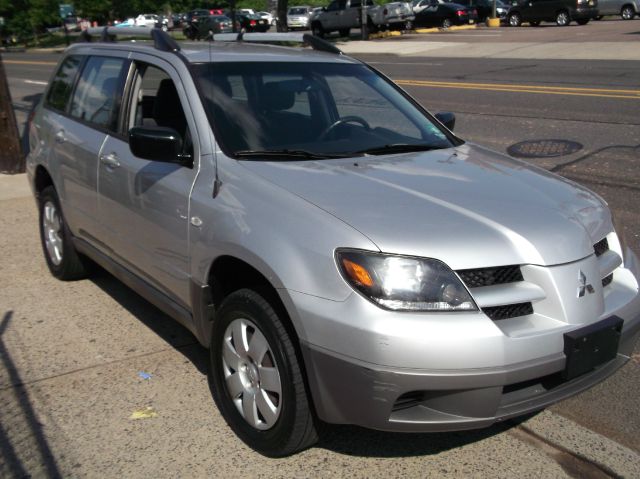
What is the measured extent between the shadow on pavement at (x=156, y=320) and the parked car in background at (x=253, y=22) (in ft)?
140

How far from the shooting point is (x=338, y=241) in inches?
113

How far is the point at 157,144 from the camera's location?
11.9 feet

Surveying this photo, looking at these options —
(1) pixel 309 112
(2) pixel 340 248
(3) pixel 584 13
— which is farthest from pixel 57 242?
(3) pixel 584 13

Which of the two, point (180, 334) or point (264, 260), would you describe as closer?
point (264, 260)

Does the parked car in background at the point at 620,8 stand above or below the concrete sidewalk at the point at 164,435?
above

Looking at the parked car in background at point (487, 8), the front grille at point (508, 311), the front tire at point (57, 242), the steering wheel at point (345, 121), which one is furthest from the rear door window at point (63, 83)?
the parked car in background at point (487, 8)

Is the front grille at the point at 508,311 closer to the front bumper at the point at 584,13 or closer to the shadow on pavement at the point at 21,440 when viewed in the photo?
the shadow on pavement at the point at 21,440

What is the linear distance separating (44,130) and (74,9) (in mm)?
61916

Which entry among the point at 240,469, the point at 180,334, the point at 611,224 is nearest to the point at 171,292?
the point at 180,334

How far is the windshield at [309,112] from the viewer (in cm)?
382

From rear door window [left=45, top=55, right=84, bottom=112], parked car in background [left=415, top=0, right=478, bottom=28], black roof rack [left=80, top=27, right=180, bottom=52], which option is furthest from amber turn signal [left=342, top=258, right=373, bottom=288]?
parked car in background [left=415, top=0, right=478, bottom=28]

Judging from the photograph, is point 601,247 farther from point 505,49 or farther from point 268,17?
point 268,17

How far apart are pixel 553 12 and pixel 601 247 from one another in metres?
36.1

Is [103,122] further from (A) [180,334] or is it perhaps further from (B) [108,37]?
(A) [180,334]
